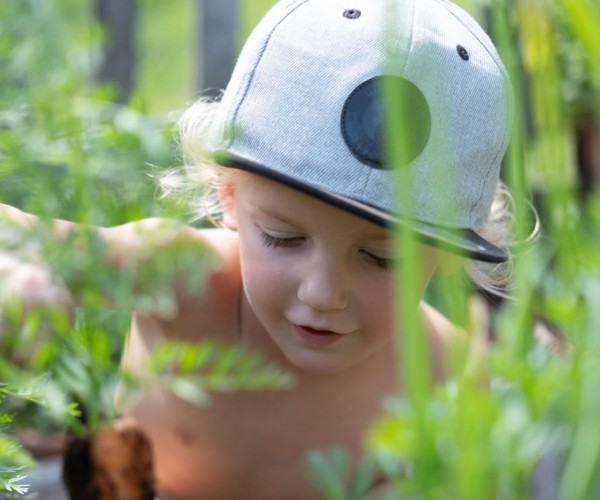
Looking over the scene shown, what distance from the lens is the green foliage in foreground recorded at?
2.02ft

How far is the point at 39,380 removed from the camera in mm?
958

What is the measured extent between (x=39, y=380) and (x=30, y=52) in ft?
1.17

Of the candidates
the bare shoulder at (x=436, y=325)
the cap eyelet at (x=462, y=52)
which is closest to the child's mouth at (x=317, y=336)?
the cap eyelet at (x=462, y=52)

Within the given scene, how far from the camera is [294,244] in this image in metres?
1.57

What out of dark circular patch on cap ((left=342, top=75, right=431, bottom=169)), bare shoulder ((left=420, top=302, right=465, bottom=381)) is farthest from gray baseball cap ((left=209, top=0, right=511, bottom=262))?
bare shoulder ((left=420, top=302, right=465, bottom=381))

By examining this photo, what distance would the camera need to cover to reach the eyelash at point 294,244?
1.55 metres

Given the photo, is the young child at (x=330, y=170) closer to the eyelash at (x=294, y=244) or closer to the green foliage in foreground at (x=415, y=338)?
the eyelash at (x=294, y=244)

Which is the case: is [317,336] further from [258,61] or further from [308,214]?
[258,61]

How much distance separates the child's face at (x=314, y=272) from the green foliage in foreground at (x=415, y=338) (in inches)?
8.8

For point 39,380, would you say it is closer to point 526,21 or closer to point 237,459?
point 526,21

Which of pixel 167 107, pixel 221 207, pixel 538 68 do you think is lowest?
pixel 167 107

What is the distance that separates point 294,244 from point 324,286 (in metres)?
0.10

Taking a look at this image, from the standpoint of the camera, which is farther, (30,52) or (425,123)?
(425,123)

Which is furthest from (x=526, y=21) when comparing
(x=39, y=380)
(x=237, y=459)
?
(x=237, y=459)
